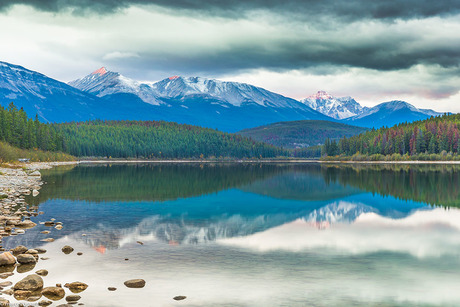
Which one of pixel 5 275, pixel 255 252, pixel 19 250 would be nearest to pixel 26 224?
pixel 19 250

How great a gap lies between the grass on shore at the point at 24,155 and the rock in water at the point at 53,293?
3770 inches

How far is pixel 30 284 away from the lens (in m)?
18.3

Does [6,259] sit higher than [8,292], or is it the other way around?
[6,259]

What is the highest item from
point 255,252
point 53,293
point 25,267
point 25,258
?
point 25,258

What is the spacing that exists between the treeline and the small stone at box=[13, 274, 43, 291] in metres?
139

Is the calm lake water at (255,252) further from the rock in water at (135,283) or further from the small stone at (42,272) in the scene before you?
the rock in water at (135,283)

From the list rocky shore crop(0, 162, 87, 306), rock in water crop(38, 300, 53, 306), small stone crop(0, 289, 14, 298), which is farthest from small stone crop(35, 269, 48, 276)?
rock in water crop(38, 300, 53, 306)

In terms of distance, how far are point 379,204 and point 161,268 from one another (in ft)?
123

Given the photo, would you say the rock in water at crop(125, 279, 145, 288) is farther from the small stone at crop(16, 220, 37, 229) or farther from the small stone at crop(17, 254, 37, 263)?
the small stone at crop(16, 220, 37, 229)

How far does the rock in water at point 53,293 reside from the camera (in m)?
17.7

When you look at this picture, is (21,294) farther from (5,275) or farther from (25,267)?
(25,267)

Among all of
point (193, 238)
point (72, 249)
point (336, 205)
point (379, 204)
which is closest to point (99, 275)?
point (72, 249)

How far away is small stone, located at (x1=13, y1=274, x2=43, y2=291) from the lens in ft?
59.4

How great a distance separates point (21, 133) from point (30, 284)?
160735 mm
